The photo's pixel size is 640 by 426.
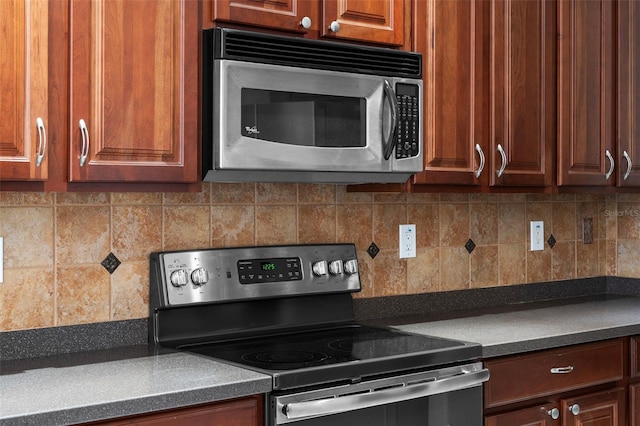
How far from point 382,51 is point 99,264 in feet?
3.43

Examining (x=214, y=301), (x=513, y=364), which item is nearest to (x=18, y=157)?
(x=214, y=301)

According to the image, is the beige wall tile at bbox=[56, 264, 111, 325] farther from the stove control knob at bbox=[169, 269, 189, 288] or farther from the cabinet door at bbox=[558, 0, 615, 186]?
the cabinet door at bbox=[558, 0, 615, 186]

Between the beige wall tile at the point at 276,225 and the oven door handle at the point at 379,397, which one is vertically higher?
the beige wall tile at the point at 276,225

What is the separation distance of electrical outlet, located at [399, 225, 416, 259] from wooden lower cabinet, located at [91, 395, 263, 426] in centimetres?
118

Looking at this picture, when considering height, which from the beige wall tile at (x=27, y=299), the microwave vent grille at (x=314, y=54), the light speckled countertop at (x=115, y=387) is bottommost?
the light speckled countertop at (x=115, y=387)

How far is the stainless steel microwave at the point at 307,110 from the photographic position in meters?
2.28

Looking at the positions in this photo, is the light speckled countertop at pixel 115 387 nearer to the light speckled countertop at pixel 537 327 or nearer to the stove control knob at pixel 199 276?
the stove control knob at pixel 199 276

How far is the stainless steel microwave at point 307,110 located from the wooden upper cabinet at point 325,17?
40 mm

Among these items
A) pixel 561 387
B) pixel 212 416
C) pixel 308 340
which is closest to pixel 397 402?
pixel 308 340

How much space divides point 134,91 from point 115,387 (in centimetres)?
73

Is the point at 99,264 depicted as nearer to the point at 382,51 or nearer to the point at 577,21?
the point at 382,51

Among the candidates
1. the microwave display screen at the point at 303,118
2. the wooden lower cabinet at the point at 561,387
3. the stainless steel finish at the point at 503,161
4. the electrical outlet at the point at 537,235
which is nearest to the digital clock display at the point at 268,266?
the microwave display screen at the point at 303,118

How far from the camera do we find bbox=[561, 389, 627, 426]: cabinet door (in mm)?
2748

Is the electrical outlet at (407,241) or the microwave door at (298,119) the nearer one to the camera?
the microwave door at (298,119)
